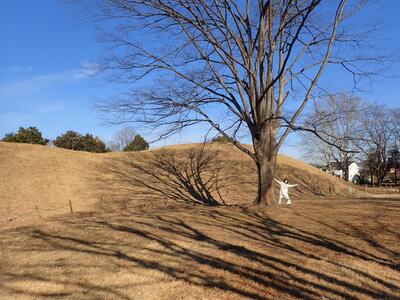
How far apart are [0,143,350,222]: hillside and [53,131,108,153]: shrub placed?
18058 mm

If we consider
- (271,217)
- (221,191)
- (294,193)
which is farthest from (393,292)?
(294,193)

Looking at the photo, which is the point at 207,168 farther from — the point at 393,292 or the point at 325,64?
the point at 393,292

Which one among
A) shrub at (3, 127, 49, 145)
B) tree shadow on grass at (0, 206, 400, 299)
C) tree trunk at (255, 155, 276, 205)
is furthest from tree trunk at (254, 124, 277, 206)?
shrub at (3, 127, 49, 145)

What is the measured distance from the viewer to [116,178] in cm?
2881

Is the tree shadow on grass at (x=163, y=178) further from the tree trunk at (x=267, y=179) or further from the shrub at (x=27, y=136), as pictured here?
the shrub at (x=27, y=136)

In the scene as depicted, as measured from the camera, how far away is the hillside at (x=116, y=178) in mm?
23266

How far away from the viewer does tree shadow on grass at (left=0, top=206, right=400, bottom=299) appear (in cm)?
564

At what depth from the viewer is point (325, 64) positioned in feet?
48.9

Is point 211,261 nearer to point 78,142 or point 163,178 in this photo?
point 163,178

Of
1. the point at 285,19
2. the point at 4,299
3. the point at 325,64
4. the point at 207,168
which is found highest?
the point at 285,19

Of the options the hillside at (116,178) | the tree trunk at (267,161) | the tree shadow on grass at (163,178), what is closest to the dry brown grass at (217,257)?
the tree trunk at (267,161)

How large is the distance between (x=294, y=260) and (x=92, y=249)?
3875 millimetres

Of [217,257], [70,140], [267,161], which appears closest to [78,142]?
[70,140]

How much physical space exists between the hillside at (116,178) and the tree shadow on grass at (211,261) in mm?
11930
